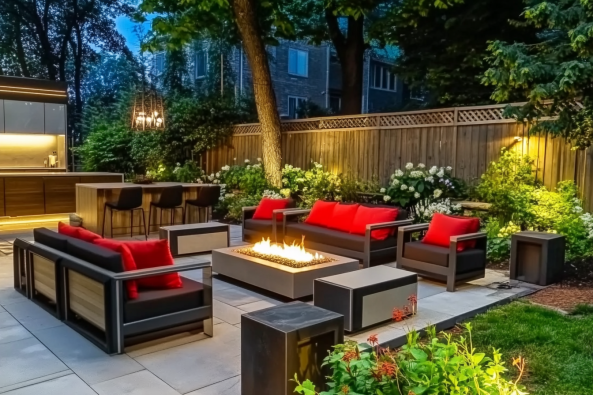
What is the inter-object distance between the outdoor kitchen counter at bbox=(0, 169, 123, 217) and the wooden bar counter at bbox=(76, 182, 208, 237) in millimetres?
816

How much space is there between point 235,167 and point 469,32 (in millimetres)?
6099

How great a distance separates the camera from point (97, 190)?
8031 mm

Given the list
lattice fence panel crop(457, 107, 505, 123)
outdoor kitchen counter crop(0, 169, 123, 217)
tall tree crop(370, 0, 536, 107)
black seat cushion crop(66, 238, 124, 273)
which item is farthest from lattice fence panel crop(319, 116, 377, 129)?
black seat cushion crop(66, 238, 124, 273)

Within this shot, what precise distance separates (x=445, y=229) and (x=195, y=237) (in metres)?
3.34

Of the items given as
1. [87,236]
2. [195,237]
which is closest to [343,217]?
[195,237]

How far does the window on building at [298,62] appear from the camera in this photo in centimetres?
1872

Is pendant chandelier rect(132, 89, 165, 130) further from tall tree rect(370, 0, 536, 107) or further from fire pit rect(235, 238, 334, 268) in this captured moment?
tall tree rect(370, 0, 536, 107)

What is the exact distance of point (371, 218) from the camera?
21.2 feet

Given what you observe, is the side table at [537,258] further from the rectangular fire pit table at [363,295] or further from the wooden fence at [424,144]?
the rectangular fire pit table at [363,295]

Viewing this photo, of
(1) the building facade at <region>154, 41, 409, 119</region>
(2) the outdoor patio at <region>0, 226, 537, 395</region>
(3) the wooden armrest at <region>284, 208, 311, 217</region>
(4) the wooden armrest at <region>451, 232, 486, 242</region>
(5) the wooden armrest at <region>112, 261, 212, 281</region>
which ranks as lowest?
(2) the outdoor patio at <region>0, 226, 537, 395</region>

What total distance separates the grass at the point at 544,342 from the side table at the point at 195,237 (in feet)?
12.5

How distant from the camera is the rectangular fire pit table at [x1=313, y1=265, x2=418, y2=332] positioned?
12.7 ft

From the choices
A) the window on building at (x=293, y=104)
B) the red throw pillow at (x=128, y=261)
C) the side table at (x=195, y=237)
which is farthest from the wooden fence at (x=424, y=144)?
the window on building at (x=293, y=104)

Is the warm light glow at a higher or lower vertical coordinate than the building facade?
lower
